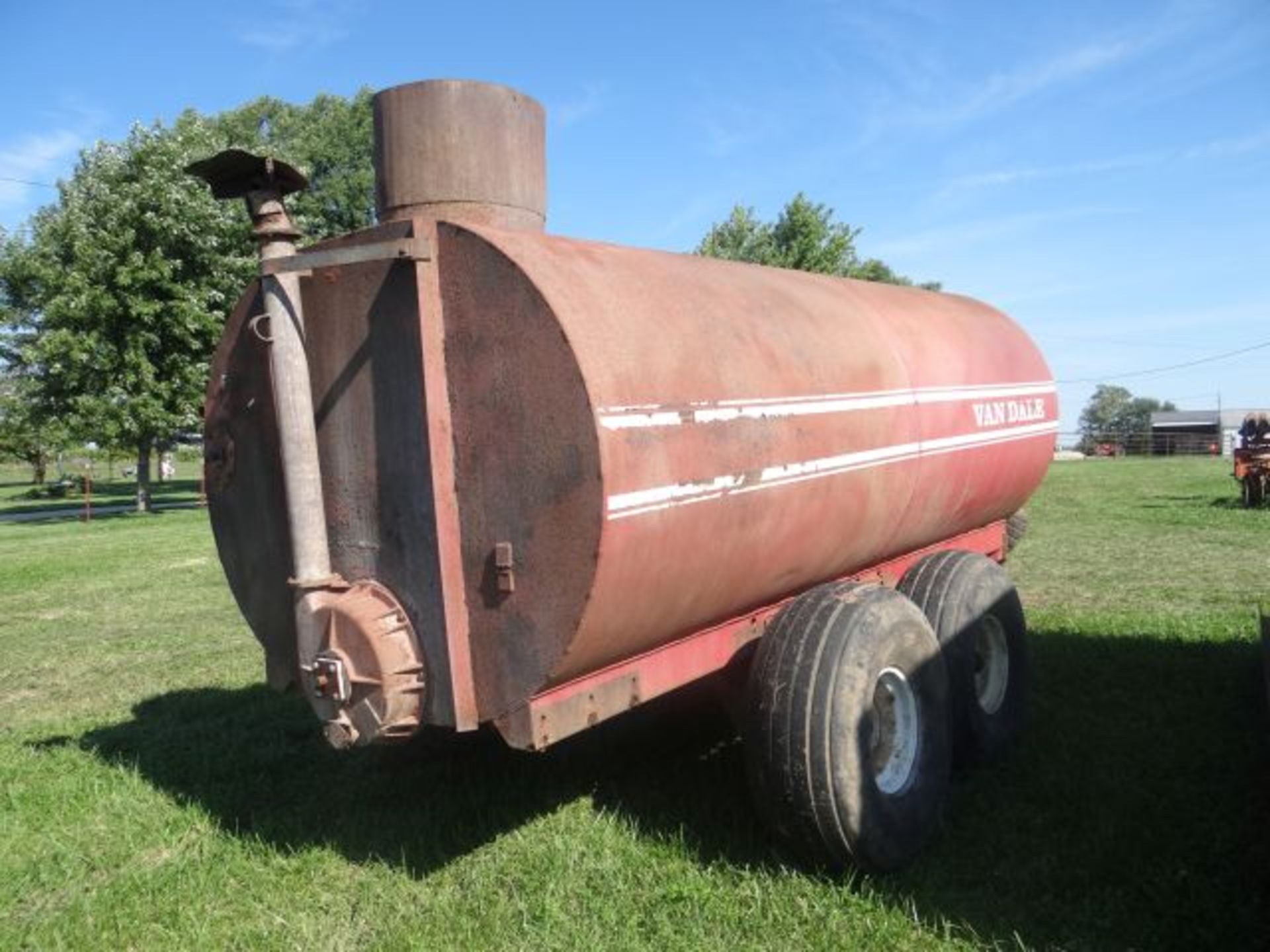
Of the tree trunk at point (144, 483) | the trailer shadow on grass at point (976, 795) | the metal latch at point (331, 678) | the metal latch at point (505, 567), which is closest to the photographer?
the metal latch at point (505, 567)

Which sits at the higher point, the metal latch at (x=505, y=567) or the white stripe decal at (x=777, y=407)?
the white stripe decal at (x=777, y=407)

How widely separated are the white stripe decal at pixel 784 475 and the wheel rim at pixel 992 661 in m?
0.98

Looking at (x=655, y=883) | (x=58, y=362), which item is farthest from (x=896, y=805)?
(x=58, y=362)

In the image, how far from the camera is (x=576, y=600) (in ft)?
10.3

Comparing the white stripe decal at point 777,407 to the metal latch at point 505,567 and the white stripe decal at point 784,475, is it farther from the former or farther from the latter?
the metal latch at point 505,567

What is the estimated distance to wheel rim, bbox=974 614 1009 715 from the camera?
5.26 metres

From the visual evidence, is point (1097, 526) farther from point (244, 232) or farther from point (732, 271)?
point (244, 232)

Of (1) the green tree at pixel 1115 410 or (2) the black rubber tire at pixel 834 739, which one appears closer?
(2) the black rubber tire at pixel 834 739

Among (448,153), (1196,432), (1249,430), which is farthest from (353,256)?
(1196,432)

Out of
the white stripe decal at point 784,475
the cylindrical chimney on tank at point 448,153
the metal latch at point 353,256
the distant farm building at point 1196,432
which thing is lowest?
the distant farm building at point 1196,432

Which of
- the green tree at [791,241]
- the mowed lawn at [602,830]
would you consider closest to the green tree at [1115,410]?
the green tree at [791,241]

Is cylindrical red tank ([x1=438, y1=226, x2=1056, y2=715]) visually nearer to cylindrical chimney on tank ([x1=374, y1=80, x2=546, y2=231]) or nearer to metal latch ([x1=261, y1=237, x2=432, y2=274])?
metal latch ([x1=261, y1=237, x2=432, y2=274])

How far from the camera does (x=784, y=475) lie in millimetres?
3953

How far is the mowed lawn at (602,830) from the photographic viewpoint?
351cm
